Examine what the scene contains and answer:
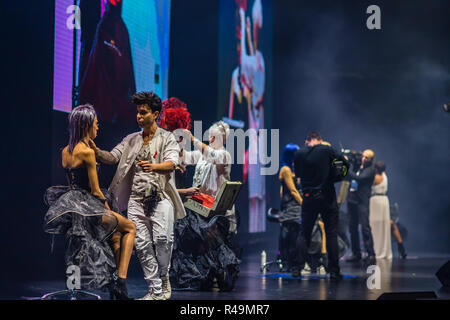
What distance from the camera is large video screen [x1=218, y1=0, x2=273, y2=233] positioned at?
1056cm

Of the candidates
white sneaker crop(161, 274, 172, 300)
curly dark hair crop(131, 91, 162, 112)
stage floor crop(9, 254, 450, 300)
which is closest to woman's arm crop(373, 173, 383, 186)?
stage floor crop(9, 254, 450, 300)

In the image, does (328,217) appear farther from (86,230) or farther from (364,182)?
(364,182)

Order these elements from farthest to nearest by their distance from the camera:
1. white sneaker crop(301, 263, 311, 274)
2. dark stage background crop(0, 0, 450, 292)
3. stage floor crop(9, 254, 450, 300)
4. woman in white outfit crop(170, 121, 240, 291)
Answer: dark stage background crop(0, 0, 450, 292)
white sneaker crop(301, 263, 311, 274)
woman in white outfit crop(170, 121, 240, 291)
stage floor crop(9, 254, 450, 300)

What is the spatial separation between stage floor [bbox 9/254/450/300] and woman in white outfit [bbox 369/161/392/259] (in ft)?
6.47

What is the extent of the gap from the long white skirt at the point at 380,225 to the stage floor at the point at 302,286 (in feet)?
6.47

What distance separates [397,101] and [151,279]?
435 inches

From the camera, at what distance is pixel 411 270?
8.64 meters

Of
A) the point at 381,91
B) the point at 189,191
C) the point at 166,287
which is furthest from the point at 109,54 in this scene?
the point at 381,91

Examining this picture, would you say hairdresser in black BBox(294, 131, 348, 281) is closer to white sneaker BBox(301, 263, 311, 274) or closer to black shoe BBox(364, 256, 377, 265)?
white sneaker BBox(301, 263, 311, 274)

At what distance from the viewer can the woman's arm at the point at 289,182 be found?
782 cm

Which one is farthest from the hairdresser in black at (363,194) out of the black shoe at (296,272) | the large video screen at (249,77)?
the black shoe at (296,272)

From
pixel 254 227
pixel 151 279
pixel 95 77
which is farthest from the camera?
pixel 254 227
